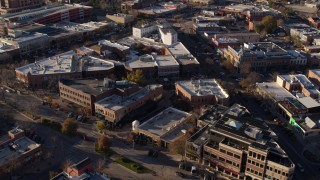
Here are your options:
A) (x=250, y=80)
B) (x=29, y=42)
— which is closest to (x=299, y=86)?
(x=250, y=80)

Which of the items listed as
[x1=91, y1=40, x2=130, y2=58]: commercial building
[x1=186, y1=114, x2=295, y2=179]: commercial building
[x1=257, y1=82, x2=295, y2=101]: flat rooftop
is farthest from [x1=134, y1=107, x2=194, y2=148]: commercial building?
[x1=91, y1=40, x2=130, y2=58]: commercial building

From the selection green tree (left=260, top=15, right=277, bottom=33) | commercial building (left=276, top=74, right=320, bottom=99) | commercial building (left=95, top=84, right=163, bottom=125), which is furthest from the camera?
green tree (left=260, top=15, right=277, bottom=33)

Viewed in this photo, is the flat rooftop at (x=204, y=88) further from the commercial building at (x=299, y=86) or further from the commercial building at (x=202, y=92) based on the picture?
the commercial building at (x=299, y=86)

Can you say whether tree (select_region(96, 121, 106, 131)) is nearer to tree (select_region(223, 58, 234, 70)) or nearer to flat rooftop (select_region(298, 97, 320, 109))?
flat rooftop (select_region(298, 97, 320, 109))

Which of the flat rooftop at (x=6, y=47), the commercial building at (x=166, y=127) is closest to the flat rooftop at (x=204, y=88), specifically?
the commercial building at (x=166, y=127)

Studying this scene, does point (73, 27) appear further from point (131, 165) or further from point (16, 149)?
point (131, 165)

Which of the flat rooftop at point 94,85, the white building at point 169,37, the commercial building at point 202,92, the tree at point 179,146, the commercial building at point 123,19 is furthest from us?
the commercial building at point 123,19
